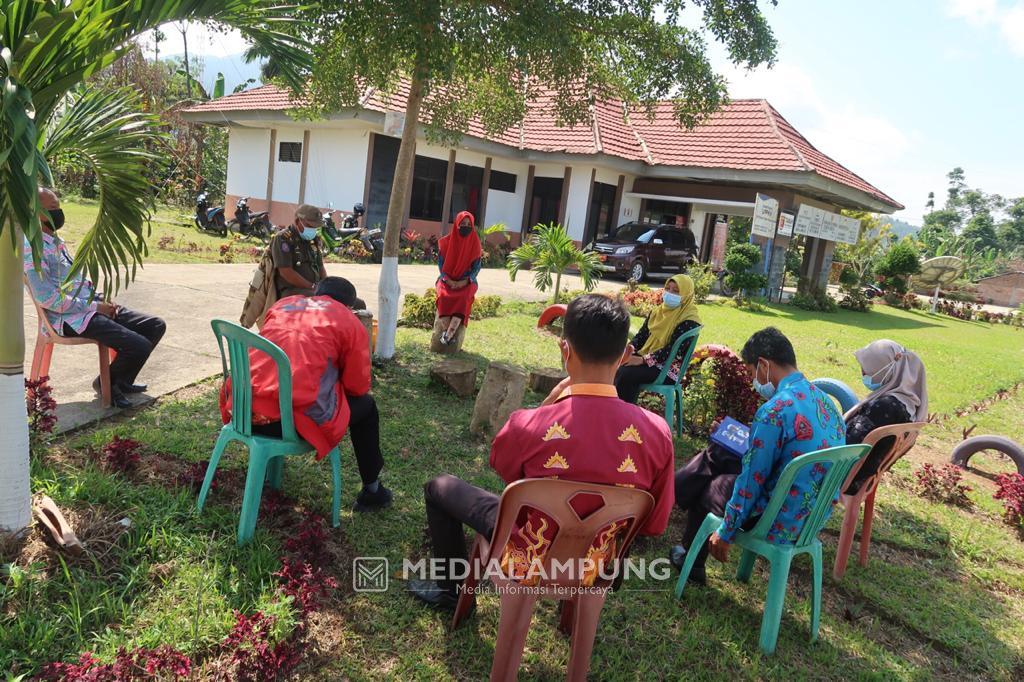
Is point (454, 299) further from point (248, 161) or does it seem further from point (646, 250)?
point (248, 161)

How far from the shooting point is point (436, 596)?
112 inches

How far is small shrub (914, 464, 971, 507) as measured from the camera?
16.4 feet

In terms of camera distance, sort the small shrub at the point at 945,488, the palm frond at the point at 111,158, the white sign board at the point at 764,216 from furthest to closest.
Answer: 1. the white sign board at the point at 764,216
2. the small shrub at the point at 945,488
3. the palm frond at the point at 111,158

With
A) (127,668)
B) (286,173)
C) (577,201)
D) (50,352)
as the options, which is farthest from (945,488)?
(286,173)

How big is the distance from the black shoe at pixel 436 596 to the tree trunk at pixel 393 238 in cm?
373

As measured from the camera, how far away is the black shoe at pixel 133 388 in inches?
179

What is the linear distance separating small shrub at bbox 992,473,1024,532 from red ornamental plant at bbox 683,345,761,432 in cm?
182

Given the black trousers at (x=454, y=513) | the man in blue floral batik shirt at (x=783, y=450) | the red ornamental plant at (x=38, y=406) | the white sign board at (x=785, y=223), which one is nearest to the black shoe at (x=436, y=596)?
the black trousers at (x=454, y=513)

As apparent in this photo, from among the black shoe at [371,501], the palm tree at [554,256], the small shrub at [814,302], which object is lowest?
the black shoe at [371,501]

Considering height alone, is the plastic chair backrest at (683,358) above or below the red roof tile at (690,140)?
below

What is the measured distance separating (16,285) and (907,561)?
16.0ft

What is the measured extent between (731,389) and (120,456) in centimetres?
421

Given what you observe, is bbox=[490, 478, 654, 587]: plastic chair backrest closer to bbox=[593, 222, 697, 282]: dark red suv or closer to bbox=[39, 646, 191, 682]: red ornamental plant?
bbox=[39, 646, 191, 682]: red ornamental plant

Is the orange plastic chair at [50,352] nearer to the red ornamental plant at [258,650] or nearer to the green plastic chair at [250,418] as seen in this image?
the green plastic chair at [250,418]
